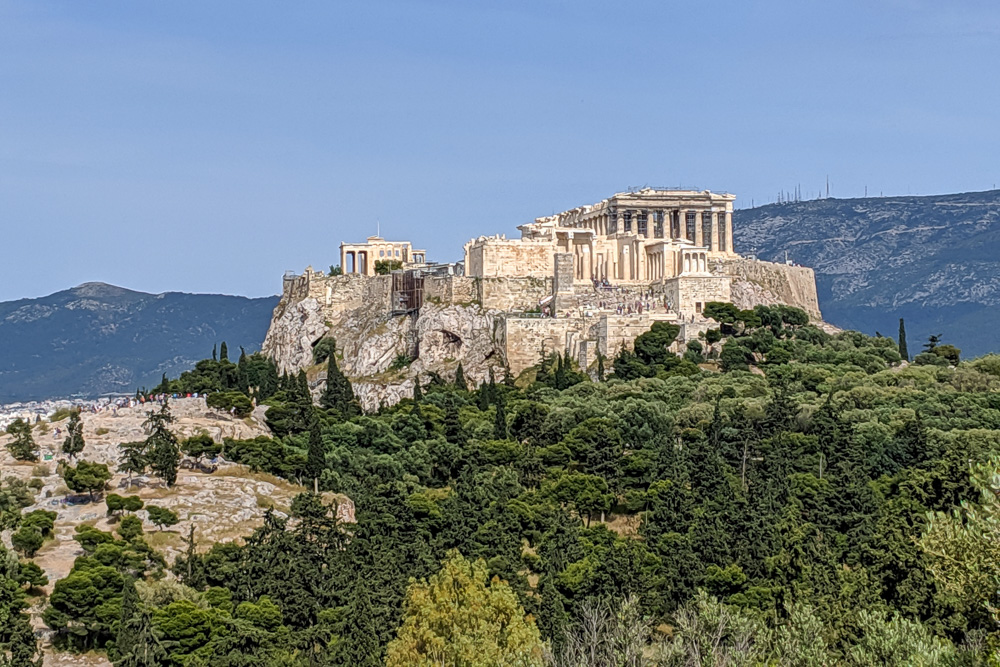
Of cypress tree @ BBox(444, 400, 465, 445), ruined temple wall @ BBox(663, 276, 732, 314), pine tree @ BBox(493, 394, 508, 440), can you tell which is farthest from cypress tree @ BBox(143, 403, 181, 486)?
ruined temple wall @ BBox(663, 276, 732, 314)

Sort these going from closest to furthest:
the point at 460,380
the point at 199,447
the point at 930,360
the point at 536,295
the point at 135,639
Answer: the point at 135,639, the point at 199,447, the point at 460,380, the point at 930,360, the point at 536,295

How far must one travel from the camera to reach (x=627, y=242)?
123 meters

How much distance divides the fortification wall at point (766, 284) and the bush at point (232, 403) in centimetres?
3523

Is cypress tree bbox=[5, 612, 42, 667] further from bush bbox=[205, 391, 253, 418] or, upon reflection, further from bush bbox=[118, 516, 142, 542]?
bush bbox=[205, 391, 253, 418]

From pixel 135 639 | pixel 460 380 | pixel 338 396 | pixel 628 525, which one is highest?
pixel 460 380

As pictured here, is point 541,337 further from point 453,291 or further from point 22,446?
point 22,446

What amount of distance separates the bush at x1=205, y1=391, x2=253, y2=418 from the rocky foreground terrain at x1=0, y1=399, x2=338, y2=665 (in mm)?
4216

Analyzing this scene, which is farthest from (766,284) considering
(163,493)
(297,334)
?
(163,493)

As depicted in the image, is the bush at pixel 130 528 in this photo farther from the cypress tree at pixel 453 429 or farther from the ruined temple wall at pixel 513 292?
the ruined temple wall at pixel 513 292

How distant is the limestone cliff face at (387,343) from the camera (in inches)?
4560

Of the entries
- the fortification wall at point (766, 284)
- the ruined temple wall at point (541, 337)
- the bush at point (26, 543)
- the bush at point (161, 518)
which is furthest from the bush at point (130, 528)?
the fortification wall at point (766, 284)

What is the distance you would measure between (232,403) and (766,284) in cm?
4233

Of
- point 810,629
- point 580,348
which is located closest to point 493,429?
point 580,348

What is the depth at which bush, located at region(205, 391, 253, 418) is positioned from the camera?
97.7m
